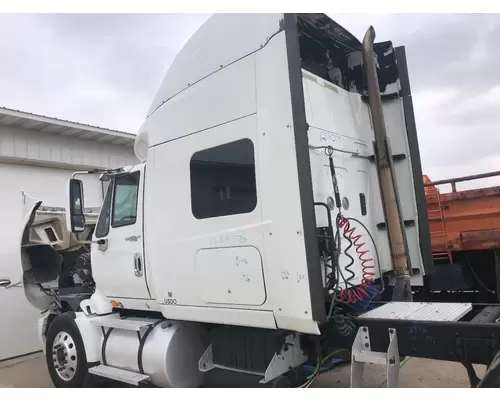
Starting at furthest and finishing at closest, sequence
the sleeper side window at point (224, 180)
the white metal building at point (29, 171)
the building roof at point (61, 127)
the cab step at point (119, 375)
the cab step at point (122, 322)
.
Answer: the building roof at point (61, 127)
the white metal building at point (29, 171)
the cab step at point (122, 322)
the cab step at point (119, 375)
the sleeper side window at point (224, 180)

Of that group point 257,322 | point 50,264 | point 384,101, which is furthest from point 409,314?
point 50,264

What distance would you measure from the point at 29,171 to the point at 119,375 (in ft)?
18.1

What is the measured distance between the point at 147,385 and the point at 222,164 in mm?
2353

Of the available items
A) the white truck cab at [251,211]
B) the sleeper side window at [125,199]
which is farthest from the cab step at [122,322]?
the sleeper side window at [125,199]

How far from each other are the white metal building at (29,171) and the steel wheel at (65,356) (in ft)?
7.24

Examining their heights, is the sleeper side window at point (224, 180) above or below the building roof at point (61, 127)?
below

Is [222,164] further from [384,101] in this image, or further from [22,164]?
[22,164]

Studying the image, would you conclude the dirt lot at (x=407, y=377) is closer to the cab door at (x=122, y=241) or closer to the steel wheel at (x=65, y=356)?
the steel wheel at (x=65, y=356)

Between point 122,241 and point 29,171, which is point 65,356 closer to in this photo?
point 122,241

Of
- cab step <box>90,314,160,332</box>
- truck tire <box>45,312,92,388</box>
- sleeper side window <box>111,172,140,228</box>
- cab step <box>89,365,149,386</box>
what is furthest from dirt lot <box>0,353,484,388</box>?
sleeper side window <box>111,172,140,228</box>

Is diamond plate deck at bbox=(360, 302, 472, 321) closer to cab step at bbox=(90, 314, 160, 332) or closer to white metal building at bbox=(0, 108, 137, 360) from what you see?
cab step at bbox=(90, 314, 160, 332)

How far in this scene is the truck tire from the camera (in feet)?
15.5

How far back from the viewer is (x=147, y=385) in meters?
4.36

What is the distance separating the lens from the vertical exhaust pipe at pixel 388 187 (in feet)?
13.4
